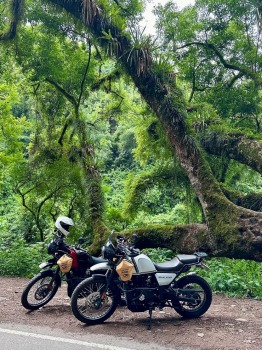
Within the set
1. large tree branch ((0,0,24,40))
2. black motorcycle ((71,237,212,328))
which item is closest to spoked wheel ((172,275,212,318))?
black motorcycle ((71,237,212,328))

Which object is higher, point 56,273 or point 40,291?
point 56,273

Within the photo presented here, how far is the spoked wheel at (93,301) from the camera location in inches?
225

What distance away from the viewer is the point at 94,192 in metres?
11.0

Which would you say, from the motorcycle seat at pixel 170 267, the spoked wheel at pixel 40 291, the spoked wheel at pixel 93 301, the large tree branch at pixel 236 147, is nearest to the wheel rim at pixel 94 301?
the spoked wheel at pixel 93 301

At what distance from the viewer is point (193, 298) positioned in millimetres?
5996

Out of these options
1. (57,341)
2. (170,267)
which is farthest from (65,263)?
(170,267)

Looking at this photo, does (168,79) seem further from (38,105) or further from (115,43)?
(38,105)

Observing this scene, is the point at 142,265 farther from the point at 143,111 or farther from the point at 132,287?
the point at 143,111

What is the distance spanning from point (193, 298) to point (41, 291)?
2445 millimetres

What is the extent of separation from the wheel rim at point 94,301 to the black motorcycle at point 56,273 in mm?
535

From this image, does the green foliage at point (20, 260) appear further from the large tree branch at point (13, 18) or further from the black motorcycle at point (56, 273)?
the large tree branch at point (13, 18)

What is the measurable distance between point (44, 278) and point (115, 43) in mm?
5151

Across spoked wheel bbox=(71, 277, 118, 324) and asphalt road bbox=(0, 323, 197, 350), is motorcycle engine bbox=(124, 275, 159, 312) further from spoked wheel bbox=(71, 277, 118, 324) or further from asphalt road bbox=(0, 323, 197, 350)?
asphalt road bbox=(0, 323, 197, 350)

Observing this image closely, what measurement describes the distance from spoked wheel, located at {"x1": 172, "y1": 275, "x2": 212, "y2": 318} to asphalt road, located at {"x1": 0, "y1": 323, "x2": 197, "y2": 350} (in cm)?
118
